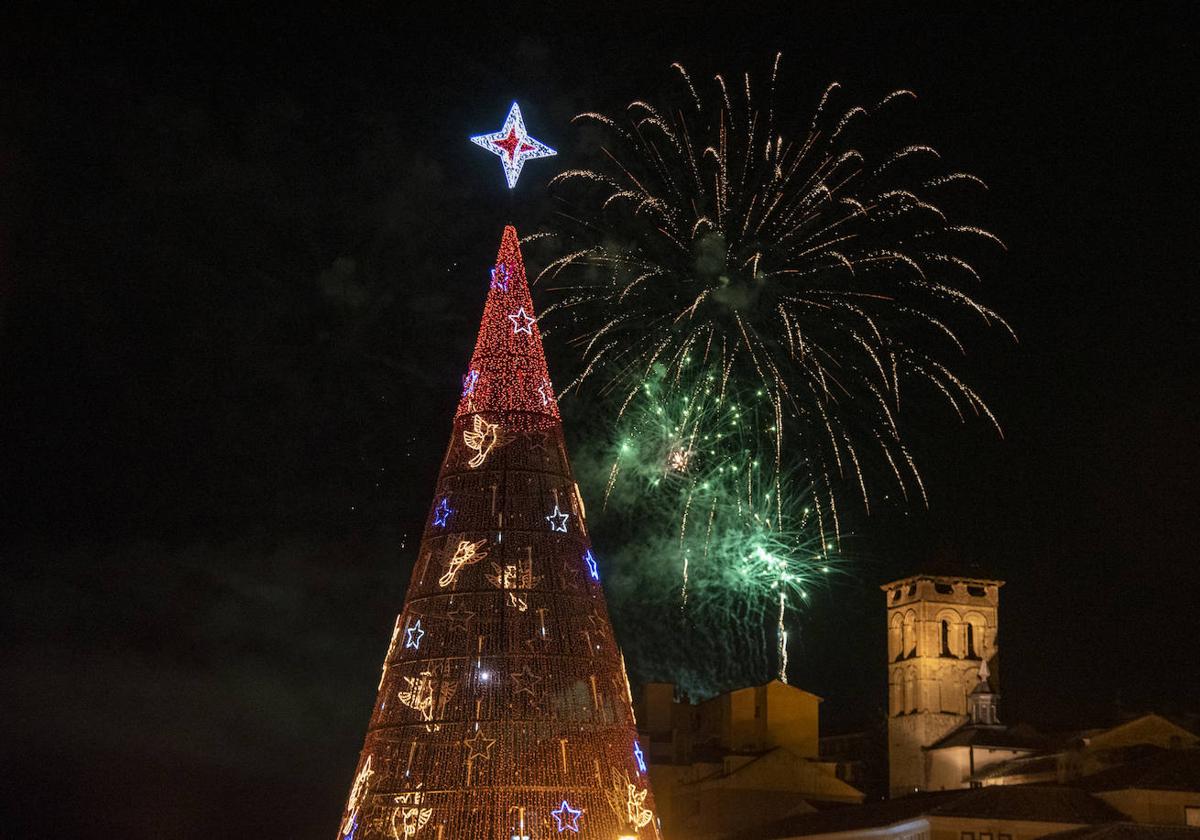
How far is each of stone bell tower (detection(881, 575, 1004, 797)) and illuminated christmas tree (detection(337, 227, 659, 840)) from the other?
7191cm

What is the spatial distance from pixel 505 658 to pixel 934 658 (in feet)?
249

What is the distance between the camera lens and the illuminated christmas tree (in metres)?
30.6

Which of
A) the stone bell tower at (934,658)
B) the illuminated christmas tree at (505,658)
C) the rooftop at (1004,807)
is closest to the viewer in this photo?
the illuminated christmas tree at (505,658)

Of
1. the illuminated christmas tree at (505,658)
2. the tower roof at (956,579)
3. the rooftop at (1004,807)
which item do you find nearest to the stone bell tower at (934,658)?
the tower roof at (956,579)

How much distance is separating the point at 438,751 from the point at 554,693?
2497 millimetres

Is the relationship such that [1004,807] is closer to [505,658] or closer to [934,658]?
[505,658]

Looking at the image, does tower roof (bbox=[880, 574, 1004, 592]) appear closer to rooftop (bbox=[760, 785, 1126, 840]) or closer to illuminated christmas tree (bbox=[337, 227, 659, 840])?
rooftop (bbox=[760, 785, 1126, 840])

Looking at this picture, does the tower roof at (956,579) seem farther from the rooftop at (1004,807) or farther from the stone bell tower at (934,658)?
the rooftop at (1004,807)

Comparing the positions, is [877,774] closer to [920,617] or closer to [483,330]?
[920,617]

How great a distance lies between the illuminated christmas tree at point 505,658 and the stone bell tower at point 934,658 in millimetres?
71909

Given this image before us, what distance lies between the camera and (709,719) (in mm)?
88688

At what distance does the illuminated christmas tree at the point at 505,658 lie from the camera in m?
30.6

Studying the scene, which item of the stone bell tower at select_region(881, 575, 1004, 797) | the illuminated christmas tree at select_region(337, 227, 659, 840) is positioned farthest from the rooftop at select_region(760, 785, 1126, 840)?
the stone bell tower at select_region(881, 575, 1004, 797)

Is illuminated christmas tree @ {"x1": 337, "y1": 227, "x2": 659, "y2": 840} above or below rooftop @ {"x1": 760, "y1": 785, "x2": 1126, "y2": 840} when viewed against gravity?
above
